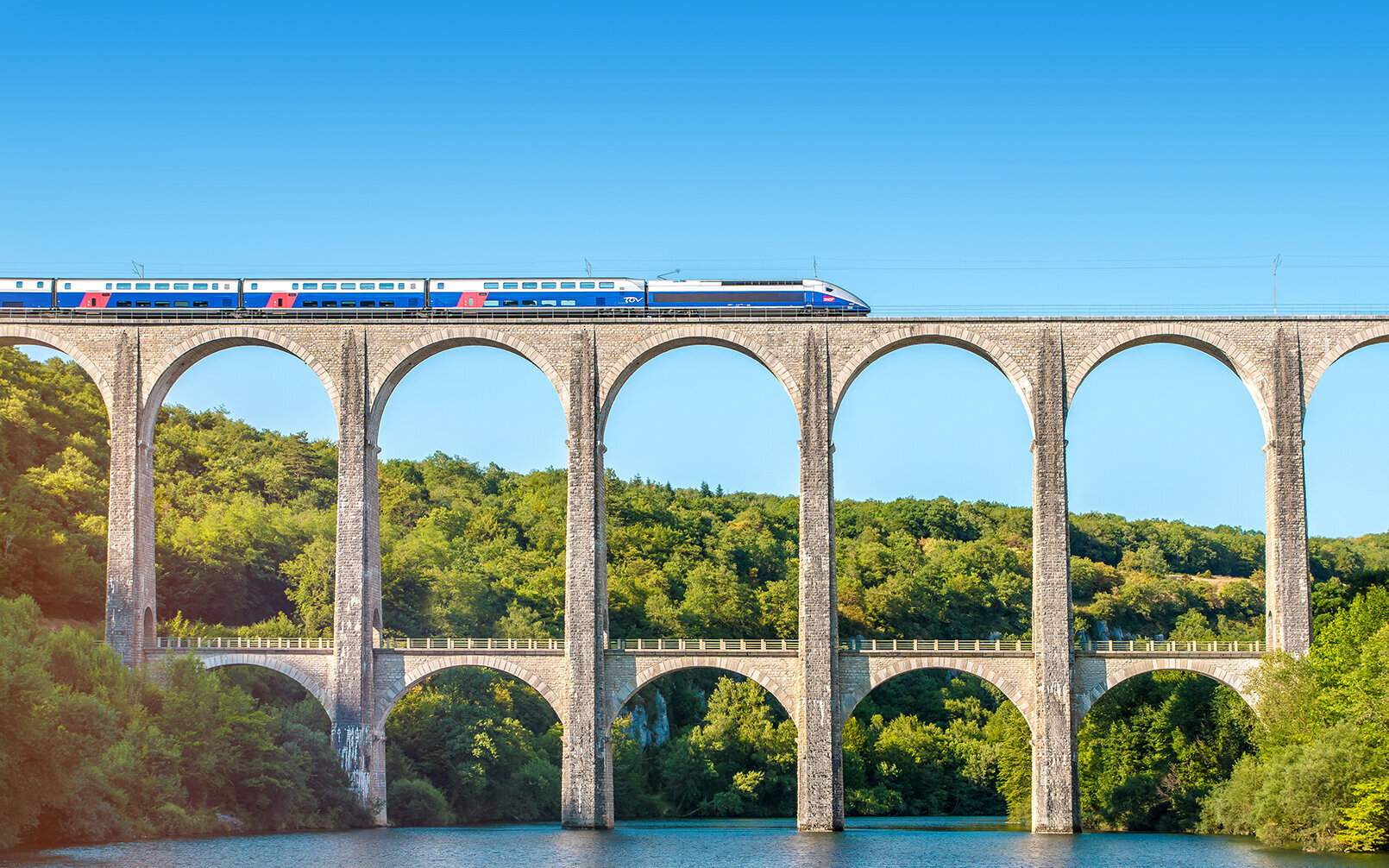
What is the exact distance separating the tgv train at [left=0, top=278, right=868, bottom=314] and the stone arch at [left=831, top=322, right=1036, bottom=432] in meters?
1.61

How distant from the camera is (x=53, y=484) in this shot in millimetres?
60562

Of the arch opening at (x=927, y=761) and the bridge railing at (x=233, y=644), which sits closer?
the bridge railing at (x=233, y=644)

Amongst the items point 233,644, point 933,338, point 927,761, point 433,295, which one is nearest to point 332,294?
point 433,295

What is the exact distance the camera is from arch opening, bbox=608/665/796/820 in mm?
66062

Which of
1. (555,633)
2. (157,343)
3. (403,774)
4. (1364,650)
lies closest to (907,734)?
(555,633)

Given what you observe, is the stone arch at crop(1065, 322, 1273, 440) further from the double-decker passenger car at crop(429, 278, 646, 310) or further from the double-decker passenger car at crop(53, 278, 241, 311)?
the double-decker passenger car at crop(53, 278, 241, 311)

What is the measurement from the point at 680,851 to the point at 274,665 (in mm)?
16682

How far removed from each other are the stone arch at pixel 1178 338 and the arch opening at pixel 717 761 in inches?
800

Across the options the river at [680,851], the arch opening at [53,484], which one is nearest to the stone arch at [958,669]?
the river at [680,851]

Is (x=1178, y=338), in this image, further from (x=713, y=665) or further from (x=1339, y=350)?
(x=713, y=665)

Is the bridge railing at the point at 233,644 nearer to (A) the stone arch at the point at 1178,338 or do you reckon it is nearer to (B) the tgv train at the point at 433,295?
(B) the tgv train at the point at 433,295

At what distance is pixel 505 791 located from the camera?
202 feet

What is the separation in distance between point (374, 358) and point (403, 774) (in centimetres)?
1530

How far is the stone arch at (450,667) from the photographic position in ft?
174
